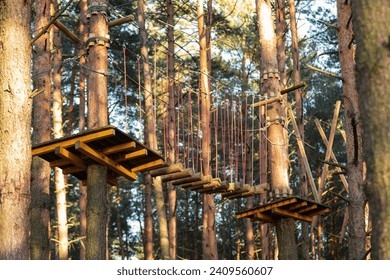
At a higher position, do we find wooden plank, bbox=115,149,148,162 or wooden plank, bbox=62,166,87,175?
wooden plank, bbox=115,149,148,162

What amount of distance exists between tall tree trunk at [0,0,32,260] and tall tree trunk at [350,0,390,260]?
300 centimetres

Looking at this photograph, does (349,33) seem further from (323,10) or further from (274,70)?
(323,10)

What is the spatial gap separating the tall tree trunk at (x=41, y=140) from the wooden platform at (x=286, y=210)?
2.40 meters

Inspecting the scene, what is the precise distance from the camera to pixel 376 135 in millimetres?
2621

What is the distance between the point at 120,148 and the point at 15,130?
1877 millimetres

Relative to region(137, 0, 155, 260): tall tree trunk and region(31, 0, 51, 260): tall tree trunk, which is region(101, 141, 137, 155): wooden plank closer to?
region(31, 0, 51, 260): tall tree trunk

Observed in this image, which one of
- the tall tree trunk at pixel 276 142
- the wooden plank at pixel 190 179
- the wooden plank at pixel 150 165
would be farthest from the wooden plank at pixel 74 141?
the tall tree trunk at pixel 276 142

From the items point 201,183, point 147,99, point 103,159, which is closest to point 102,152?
point 103,159

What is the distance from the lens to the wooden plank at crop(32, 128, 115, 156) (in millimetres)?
6562

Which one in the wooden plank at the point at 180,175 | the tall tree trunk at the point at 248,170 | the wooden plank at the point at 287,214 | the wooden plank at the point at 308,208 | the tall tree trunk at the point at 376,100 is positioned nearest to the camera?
the tall tree trunk at the point at 376,100

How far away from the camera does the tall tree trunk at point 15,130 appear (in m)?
4.95

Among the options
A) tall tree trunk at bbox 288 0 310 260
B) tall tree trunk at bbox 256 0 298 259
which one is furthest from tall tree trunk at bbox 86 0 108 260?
tall tree trunk at bbox 288 0 310 260

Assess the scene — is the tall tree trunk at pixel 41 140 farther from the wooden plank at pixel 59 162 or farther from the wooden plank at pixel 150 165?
the wooden plank at pixel 150 165
